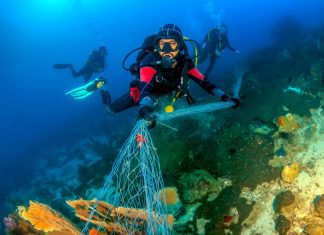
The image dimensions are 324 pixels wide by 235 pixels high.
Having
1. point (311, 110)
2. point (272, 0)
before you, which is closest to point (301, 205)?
point (311, 110)

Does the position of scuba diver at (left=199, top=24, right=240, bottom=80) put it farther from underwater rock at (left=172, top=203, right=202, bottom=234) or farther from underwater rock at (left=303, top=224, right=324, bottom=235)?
underwater rock at (left=303, top=224, right=324, bottom=235)

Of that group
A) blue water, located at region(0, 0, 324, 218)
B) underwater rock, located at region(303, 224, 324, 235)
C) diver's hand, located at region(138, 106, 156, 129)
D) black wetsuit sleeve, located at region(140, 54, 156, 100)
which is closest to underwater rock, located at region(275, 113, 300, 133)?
underwater rock, located at region(303, 224, 324, 235)

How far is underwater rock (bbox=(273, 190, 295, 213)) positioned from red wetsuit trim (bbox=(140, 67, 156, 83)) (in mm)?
3062

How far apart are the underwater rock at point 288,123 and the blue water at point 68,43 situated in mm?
11638

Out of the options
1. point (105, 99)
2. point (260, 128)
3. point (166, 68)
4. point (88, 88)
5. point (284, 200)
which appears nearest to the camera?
point (284, 200)

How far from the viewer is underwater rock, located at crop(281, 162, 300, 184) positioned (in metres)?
4.93

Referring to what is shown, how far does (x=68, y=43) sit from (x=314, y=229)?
306 ft

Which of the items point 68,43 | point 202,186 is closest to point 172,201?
point 202,186

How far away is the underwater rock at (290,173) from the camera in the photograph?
493 cm

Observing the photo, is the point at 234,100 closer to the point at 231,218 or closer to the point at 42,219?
the point at 231,218

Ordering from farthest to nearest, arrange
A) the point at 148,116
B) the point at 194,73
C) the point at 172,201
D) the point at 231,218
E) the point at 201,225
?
the point at 194,73, the point at 172,201, the point at 201,225, the point at 231,218, the point at 148,116

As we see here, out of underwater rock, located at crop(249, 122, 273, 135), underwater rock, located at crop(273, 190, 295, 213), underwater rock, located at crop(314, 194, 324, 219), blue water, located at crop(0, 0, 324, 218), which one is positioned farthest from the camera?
blue water, located at crop(0, 0, 324, 218)

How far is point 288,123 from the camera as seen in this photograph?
5953 mm

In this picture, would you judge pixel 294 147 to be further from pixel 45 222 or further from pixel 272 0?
pixel 272 0
